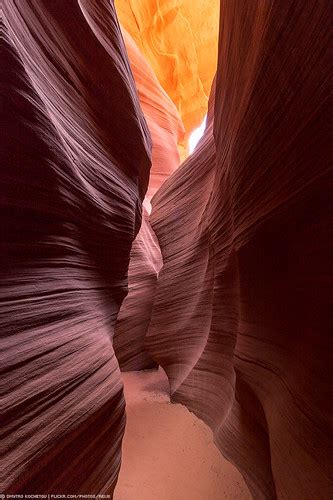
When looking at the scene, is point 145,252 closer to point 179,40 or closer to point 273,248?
point 273,248

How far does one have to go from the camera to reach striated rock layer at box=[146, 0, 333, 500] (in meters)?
1.05

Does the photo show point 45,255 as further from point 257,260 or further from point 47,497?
point 257,260

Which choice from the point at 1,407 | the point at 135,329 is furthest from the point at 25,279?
the point at 135,329

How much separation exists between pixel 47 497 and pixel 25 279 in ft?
2.20

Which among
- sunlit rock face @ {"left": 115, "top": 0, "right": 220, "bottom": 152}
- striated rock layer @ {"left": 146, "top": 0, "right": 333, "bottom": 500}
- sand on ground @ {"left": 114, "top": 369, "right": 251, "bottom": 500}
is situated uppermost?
sunlit rock face @ {"left": 115, "top": 0, "right": 220, "bottom": 152}

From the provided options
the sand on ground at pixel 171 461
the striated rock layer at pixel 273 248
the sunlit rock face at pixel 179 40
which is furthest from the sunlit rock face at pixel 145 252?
the sunlit rock face at pixel 179 40

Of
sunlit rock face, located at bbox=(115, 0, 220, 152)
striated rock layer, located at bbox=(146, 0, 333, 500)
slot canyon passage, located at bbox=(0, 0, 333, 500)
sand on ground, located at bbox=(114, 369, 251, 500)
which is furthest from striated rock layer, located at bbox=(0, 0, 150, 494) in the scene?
sunlit rock face, located at bbox=(115, 0, 220, 152)

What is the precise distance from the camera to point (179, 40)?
8461mm

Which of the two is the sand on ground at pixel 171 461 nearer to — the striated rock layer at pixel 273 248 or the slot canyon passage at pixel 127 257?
the slot canyon passage at pixel 127 257

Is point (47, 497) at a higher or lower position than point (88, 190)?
lower

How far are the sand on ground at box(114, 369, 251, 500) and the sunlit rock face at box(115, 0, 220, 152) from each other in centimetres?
763

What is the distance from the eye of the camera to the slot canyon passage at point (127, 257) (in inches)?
39.8

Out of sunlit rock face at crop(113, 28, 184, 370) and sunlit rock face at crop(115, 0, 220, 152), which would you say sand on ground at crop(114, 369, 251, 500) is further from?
sunlit rock face at crop(115, 0, 220, 152)

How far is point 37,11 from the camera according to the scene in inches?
54.0
